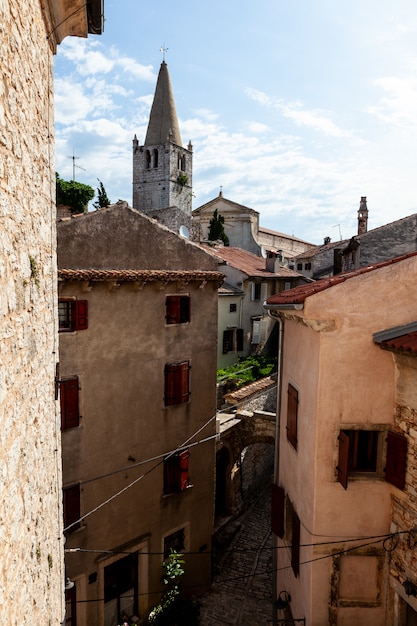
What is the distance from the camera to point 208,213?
56.4 metres

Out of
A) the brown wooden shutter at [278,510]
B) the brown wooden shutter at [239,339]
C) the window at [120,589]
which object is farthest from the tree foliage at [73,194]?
the brown wooden shutter at [278,510]

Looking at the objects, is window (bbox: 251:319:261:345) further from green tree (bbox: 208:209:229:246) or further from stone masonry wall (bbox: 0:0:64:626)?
stone masonry wall (bbox: 0:0:64:626)

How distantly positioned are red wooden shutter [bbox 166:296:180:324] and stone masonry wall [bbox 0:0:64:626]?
723 cm

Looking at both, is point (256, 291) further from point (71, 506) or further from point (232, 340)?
point (71, 506)

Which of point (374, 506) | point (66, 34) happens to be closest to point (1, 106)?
point (66, 34)

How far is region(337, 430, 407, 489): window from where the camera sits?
24.8 ft

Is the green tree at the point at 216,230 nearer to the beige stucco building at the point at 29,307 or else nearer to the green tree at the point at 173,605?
the green tree at the point at 173,605

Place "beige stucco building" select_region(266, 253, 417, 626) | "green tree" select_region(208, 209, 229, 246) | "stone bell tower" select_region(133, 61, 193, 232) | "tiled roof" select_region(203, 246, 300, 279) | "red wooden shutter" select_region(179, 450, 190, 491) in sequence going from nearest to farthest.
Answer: "beige stucco building" select_region(266, 253, 417, 626) → "red wooden shutter" select_region(179, 450, 190, 491) → "tiled roof" select_region(203, 246, 300, 279) → "green tree" select_region(208, 209, 229, 246) → "stone bell tower" select_region(133, 61, 193, 232)

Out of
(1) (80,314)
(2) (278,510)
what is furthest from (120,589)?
(1) (80,314)

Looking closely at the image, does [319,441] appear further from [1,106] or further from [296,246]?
[296,246]

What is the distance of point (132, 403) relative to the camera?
490 inches

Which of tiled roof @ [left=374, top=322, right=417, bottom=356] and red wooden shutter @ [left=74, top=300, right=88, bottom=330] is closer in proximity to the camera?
tiled roof @ [left=374, top=322, right=417, bottom=356]

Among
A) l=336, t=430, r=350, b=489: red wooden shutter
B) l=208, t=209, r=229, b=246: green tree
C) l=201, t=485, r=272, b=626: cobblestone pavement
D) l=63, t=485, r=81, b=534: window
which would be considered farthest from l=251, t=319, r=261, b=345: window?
l=208, t=209, r=229, b=246: green tree

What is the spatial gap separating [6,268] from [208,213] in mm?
54607
